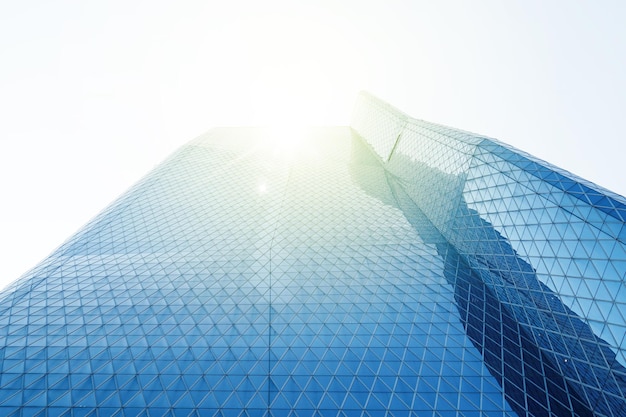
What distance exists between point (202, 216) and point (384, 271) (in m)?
33.1

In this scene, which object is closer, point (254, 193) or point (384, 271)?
point (384, 271)

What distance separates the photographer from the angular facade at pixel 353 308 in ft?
70.0

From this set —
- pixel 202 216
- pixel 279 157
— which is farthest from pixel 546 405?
pixel 279 157

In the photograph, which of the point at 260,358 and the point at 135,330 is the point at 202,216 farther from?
the point at 260,358

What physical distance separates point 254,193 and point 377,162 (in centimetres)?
3481

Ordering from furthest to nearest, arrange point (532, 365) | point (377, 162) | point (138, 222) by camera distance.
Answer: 1. point (377, 162)
2. point (138, 222)
3. point (532, 365)

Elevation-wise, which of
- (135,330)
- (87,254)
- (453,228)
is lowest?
(87,254)

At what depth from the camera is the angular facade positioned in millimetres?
21328

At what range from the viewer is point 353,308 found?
30.2 m

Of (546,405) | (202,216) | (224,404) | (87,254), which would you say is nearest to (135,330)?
(224,404)

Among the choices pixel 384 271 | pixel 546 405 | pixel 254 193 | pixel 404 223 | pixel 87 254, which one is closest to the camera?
pixel 546 405

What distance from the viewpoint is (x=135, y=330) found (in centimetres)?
2816

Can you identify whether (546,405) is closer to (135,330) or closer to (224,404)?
(224,404)

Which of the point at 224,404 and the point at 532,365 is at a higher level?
the point at 532,365
